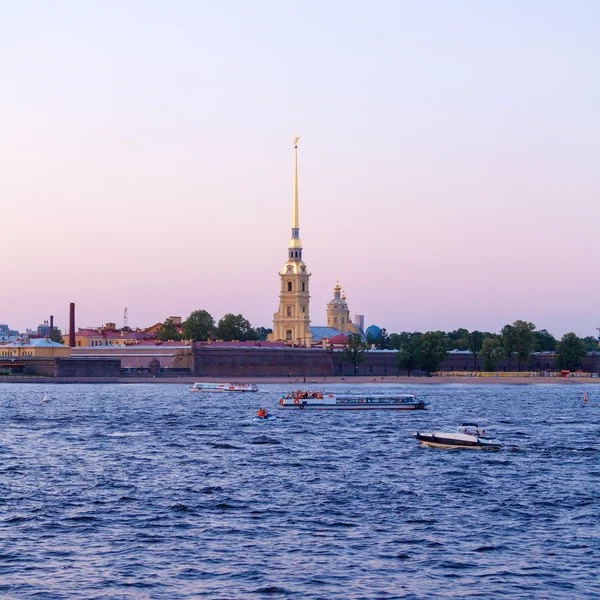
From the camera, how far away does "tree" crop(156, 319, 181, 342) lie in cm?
17800

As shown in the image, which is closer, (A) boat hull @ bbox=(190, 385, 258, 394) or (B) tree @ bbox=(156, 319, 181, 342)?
(A) boat hull @ bbox=(190, 385, 258, 394)

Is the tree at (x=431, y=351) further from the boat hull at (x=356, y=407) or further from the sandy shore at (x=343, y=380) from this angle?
the boat hull at (x=356, y=407)

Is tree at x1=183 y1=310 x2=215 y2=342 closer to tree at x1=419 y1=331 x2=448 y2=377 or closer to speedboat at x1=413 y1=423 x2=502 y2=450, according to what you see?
tree at x1=419 y1=331 x2=448 y2=377

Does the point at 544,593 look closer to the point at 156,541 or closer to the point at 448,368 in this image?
the point at 156,541

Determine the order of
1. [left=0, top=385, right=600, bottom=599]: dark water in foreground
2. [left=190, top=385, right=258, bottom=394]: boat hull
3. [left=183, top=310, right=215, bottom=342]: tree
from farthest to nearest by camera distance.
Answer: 1. [left=183, top=310, right=215, bottom=342]: tree
2. [left=190, top=385, right=258, bottom=394]: boat hull
3. [left=0, top=385, right=600, bottom=599]: dark water in foreground

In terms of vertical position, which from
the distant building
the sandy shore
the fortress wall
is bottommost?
the sandy shore

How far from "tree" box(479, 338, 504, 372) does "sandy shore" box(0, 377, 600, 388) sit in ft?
11.8

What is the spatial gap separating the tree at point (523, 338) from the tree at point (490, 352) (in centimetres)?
251

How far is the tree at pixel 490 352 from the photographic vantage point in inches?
5876

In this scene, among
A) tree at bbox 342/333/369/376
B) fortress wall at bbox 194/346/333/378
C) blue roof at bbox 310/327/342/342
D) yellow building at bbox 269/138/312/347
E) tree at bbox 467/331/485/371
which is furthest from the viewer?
blue roof at bbox 310/327/342/342

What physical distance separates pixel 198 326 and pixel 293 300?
53.9 feet

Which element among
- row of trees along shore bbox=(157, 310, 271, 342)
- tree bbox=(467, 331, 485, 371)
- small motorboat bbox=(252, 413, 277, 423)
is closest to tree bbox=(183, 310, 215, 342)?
row of trees along shore bbox=(157, 310, 271, 342)

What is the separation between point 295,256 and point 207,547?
156136mm

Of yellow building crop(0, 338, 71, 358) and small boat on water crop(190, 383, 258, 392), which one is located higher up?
yellow building crop(0, 338, 71, 358)
